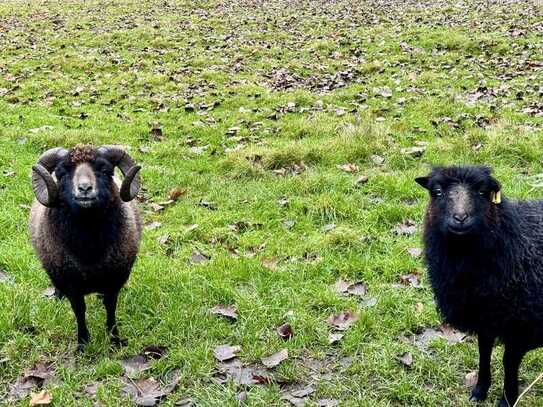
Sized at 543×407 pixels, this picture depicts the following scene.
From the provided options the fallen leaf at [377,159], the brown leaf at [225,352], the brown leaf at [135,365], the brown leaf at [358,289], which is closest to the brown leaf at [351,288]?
the brown leaf at [358,289]

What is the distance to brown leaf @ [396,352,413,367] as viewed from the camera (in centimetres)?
481

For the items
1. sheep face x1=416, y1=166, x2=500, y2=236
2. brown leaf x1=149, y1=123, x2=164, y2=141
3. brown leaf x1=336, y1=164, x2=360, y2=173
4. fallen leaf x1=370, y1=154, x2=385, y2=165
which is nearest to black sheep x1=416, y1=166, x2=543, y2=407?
sheep face x1=416, y1=166, x2=500, y2=236

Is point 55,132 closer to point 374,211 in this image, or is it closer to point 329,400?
point 374,211

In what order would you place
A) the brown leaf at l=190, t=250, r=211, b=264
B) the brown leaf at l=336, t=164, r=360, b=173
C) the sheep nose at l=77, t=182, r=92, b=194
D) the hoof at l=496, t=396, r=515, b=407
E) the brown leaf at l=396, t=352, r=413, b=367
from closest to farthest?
the hoof at l=496, t=396, r=515, b=407 → the sheep nose at l=77, t=182, r=92, b=194 → the brown leaf at l=396, t=352, r=413, b=367 → the brown leaf at l=190, t=250, r=211, b=264 → the brown leaf at l=336, t=164, r=360, b=173

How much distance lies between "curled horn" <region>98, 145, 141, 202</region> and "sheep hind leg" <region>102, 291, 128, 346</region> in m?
0.88

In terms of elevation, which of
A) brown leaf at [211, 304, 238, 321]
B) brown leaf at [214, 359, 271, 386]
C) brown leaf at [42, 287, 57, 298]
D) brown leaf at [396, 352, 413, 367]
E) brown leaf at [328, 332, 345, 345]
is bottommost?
brown leaf at [214, 359, 271, 386]

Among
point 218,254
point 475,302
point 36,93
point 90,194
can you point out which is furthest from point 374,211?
point 36,93

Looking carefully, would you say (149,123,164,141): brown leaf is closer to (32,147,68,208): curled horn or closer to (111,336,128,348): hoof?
(32,147,68,208): curled horn

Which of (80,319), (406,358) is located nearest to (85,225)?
(80,319)

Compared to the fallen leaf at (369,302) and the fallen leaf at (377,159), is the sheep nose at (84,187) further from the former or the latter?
the fallen leaf at (377,159)

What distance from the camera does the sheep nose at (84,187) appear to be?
4.70m

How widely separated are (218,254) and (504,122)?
18.3 feet

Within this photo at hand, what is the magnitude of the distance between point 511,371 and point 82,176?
3.49m

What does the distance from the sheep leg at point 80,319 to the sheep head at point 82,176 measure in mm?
850
